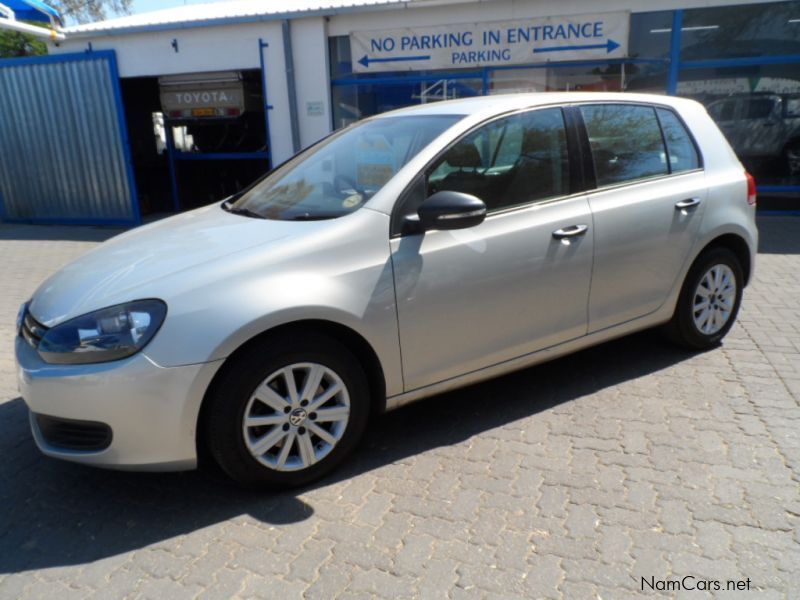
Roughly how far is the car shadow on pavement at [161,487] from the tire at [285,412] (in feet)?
0.51

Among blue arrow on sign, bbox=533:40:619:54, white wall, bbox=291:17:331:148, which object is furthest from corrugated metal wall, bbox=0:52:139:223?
blue arrow on sign, bbox=533:40:619:54

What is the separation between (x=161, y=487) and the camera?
118 inches

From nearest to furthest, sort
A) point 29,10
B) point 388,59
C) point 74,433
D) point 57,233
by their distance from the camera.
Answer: point 74,433, point 29,10, point 388,59, point 57,233

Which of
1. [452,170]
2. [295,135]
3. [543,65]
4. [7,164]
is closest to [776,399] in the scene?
[452,170]

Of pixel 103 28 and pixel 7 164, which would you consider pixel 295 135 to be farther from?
pixel 7 164

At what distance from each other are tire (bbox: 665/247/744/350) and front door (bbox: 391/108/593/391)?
0.99m

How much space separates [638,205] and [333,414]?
7.09 ft

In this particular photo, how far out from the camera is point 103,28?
10.5m

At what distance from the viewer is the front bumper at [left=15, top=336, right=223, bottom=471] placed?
253cm

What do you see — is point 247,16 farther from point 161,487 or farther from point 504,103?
point 161,487

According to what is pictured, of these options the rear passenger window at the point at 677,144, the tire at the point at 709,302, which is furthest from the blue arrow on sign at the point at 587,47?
the tire at the point at 709,302

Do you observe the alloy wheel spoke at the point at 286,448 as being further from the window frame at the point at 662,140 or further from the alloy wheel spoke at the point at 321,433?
the window frame at the point at 662,140

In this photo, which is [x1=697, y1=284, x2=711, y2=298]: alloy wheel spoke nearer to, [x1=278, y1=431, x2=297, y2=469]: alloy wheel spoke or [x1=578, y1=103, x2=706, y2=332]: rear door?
[x1=578, y1=103, x2=706, y2=332]: rear door

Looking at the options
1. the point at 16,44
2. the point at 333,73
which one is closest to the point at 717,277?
the point at 333,73
